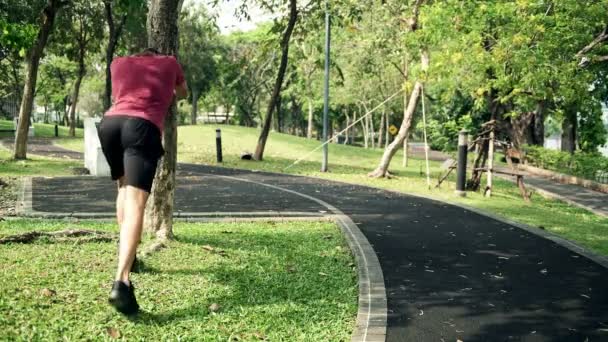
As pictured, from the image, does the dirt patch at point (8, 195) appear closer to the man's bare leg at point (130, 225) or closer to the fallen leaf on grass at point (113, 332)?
the man's bare leg at point (130, 225)

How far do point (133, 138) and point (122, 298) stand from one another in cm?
111

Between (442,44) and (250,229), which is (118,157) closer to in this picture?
(250,229)

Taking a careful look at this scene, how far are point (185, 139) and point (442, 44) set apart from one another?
16973 millimetres

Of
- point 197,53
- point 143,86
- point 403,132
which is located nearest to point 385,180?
point 403,132

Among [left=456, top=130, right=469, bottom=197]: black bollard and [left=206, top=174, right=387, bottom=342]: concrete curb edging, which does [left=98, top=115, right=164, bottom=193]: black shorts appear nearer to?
[left=206, top=174, right=387, bottom=342]: concrete curb edging

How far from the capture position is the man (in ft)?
13.2

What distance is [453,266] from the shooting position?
6484mm

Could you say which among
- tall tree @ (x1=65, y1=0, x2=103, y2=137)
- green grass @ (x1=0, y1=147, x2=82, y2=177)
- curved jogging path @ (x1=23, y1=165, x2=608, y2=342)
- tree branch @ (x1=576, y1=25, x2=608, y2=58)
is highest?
tall tree @ (x1=65, y1=0, x2=103, y2=137)

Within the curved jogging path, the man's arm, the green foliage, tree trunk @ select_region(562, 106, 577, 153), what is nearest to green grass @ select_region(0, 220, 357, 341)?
the curved jogging path

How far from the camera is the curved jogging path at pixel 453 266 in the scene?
457 centimetres

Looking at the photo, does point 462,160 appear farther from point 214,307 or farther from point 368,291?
point 214,307

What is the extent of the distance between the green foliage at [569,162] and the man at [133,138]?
59.6 ft

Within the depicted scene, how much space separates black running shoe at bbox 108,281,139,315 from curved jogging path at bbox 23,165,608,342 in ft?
6.04

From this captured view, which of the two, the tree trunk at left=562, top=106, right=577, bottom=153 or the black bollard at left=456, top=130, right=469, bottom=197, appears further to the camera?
the tree trunk at left=562, top=106, right=577, bottom=153
